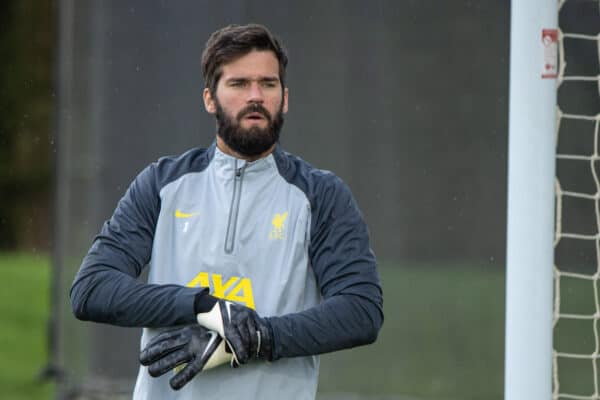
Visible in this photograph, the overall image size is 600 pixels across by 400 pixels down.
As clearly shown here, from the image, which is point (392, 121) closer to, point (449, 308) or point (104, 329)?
point (449, 308)

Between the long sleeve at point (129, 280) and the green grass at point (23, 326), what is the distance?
5.47 metres

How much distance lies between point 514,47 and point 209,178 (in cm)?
97

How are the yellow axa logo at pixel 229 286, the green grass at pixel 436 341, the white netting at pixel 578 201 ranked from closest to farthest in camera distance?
the yellow axa logo at pixel 229 286
the white netting at pixel 578 201
the green grass at pixel 436 341

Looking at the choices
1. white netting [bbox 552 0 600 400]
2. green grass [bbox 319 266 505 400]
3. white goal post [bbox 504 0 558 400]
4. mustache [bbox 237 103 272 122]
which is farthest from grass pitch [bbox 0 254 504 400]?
mustache [bbox 237 103 272 122]

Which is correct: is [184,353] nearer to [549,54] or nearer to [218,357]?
[218,357]

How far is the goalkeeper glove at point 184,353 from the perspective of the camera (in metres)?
2.41

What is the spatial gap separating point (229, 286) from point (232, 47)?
0.54 m

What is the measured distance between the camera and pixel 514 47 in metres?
3.09

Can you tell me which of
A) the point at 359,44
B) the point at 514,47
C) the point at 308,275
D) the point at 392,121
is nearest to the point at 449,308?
the point at 392,121

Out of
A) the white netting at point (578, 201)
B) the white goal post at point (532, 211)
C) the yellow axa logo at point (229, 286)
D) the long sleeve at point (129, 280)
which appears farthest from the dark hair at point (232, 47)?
the white netting at point (578, 201)

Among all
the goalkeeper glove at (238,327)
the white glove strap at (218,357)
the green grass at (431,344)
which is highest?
the goalkeeper glove at (238,327)

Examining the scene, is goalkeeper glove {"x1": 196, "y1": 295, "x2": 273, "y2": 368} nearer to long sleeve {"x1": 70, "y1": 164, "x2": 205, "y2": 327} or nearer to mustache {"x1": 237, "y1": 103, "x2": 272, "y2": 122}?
long sleeve {"x1": 70, "y1": 164, "x2": 205, "y2": 327}

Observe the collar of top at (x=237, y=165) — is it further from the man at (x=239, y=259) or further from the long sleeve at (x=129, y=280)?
the long sleeve at (x=129, y=280)

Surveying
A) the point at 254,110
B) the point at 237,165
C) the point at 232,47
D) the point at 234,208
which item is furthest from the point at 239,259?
the point at 232,47
